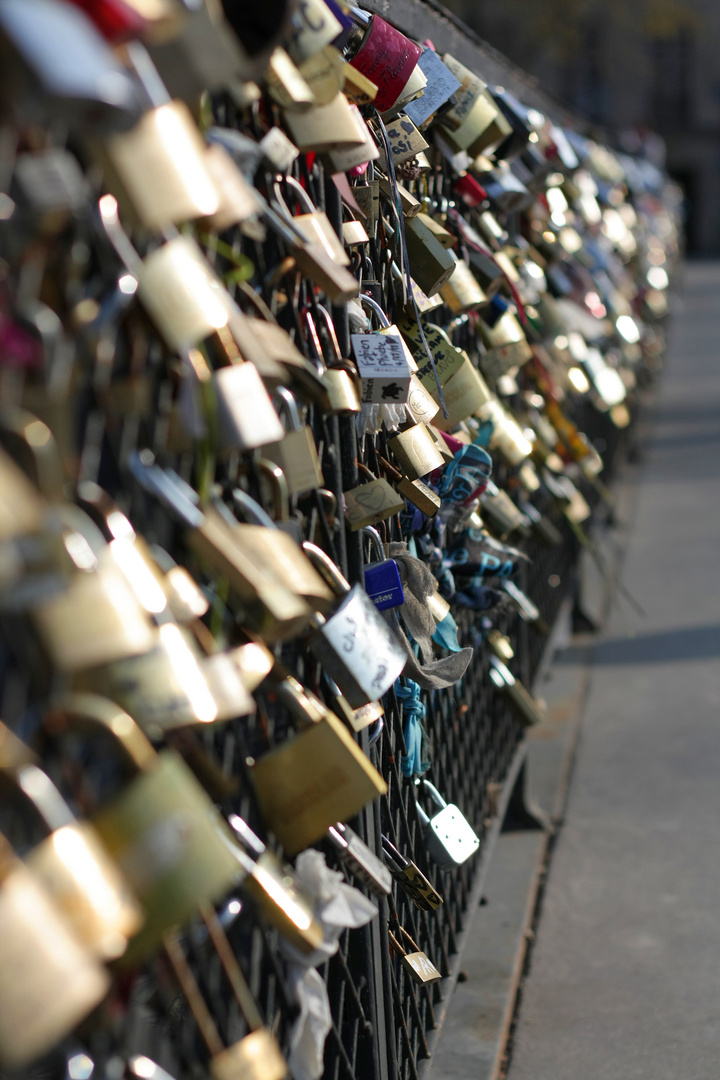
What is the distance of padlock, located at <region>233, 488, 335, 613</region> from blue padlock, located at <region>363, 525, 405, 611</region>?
0.39m

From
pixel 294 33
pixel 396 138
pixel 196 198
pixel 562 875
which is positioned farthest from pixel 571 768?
pixel 196 198

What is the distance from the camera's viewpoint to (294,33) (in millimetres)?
1191

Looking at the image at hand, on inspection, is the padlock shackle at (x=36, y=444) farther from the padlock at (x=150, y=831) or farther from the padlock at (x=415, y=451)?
the padlock at (x=415, y=451)

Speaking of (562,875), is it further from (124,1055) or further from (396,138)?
(124,1055)

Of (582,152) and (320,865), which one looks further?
(582,152)

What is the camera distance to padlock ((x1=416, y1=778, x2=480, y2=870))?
1.81 m

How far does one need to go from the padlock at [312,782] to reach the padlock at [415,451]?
A: 604 mm

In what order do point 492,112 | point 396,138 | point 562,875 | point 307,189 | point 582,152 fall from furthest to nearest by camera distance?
point 582,152, point 562,875, point 492,112, point 396,138, point 307,189

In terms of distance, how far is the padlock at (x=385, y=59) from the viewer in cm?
162

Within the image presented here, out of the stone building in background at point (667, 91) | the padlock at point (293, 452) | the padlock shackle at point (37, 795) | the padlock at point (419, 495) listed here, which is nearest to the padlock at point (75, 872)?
the padlock shackle at point (37, 795)

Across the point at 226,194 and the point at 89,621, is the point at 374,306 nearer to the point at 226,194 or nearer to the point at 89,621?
the point at 226,194

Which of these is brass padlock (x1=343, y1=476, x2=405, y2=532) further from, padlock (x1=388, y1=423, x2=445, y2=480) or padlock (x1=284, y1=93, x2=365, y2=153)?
padlock (x1=284, y1=93, x2=365, y2=153)

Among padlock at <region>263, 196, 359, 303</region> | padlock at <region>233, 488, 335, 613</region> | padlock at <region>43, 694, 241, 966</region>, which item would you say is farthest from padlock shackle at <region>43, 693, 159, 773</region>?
padlock at <region>263, 196, 359, 303</region>

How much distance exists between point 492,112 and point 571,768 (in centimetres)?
214
